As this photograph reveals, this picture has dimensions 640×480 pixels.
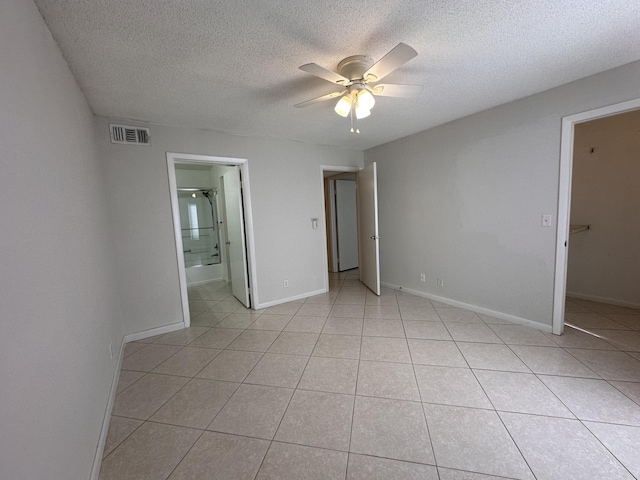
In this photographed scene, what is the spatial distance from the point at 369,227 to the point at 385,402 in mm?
2681

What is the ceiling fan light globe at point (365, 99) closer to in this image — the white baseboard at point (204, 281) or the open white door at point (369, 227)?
the open white door at point (369, 227)

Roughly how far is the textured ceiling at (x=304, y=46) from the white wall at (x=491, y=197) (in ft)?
0.80

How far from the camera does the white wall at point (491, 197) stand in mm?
2434

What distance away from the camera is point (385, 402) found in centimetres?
175

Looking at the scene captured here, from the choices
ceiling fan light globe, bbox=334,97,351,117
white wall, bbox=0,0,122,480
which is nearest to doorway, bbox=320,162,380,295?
ceiling fan light globe, bbox=334,97,351,117

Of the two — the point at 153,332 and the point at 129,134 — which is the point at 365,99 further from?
the point at 153,332

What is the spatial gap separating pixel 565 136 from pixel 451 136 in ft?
3.62

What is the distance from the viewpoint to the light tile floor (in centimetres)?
134

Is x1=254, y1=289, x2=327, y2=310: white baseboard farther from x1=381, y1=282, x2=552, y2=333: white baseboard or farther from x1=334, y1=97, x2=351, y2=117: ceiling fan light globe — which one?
x1=334, y1=97, x2=351, y2=117: ceiling fan light globe

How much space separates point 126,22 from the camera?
1381 mm


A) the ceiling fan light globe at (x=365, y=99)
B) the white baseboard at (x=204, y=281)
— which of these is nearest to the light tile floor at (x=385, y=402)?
the ceiling fan light globe at (x=365, y=99)

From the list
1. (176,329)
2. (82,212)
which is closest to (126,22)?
(82,212)

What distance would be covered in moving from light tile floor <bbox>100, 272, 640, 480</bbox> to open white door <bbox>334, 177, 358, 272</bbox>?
2.79 metres

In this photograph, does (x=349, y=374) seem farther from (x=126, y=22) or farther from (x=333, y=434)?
(x=126, y=22)
